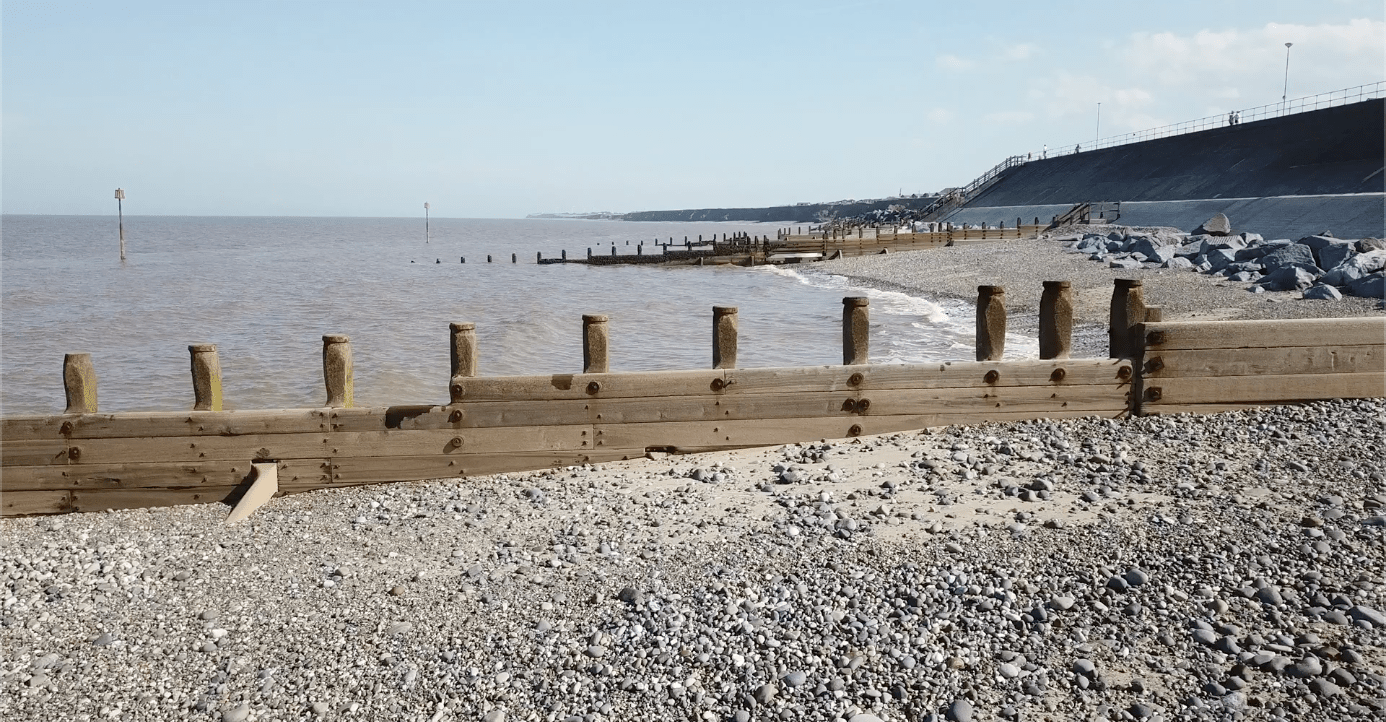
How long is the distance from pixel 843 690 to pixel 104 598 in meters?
4.18

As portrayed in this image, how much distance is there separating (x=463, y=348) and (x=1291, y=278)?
19.6 meters

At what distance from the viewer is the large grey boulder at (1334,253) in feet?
69.1

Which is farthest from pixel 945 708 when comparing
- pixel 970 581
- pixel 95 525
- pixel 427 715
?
pixel 95 525

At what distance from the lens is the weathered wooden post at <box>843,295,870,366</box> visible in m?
7.20

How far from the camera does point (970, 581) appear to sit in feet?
15.5

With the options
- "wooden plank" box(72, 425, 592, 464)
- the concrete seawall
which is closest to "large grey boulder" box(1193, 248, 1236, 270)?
the concrete seawall

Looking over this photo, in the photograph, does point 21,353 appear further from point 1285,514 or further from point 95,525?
point 1285,514

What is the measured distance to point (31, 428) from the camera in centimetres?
675

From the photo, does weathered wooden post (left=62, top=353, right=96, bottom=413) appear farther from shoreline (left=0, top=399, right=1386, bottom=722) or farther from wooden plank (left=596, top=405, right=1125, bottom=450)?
wooden plank (left=596, top=405, right=1125, bottom=450)

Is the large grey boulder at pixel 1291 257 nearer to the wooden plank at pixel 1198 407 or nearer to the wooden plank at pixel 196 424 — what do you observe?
the wooden plank at pixel 1198 407

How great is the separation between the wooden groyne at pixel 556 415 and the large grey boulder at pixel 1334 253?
54.7 feet

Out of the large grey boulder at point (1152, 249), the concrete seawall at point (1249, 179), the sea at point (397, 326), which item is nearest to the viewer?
the sea at point (397, 326)

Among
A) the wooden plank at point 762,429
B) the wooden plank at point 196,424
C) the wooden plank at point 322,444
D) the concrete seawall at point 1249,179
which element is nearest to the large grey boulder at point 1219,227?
the concrete seawall at point 1249,179

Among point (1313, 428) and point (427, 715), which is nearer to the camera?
point (427, 715)
